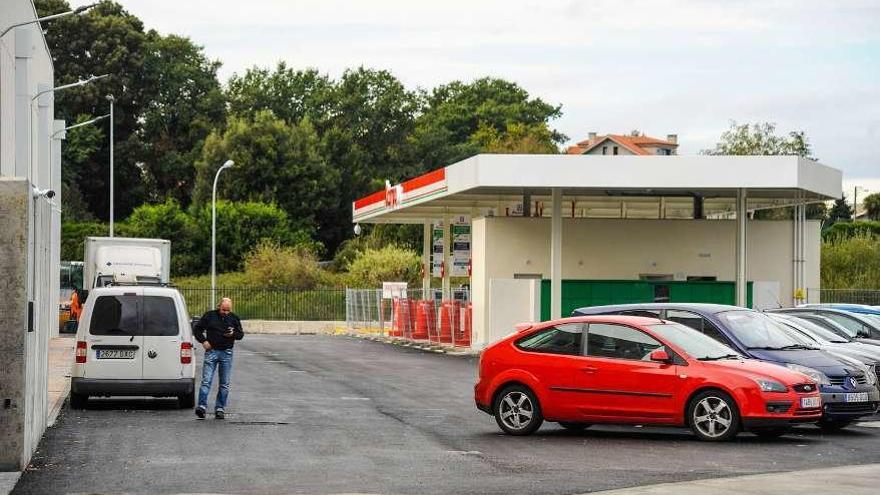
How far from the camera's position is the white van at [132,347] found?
21266mm

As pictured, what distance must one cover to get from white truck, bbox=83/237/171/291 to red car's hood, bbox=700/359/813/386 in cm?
2720

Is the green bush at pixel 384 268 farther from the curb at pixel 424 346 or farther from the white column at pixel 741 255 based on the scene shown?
the white column at pixel 741 255

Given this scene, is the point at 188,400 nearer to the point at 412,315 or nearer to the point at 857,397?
the point at 857,397

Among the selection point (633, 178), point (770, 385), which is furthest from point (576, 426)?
point (633, 178)

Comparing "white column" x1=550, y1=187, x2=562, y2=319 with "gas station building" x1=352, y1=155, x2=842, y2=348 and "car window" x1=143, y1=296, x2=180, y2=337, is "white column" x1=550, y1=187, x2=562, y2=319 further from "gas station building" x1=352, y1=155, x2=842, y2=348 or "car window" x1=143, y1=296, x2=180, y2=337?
"car window" x1=143, y1=296, x2=180, y2=337

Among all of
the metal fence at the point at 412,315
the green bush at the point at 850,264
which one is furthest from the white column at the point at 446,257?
the green bush at the point at 850,264

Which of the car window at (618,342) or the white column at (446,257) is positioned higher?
the white column at (446,257)

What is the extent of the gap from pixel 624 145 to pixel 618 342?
120815 millimetres

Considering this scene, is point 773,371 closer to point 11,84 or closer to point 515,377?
point 515,377

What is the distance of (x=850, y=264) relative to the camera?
57656mm

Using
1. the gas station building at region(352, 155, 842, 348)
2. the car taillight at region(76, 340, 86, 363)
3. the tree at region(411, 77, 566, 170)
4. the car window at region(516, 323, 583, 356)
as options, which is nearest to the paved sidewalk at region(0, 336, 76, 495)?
the car taillight at region(76, 340, 86, 363)

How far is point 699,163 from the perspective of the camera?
37.1 meters

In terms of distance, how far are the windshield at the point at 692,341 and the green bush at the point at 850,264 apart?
129 ft

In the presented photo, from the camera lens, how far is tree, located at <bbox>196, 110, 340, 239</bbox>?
3307 inches
